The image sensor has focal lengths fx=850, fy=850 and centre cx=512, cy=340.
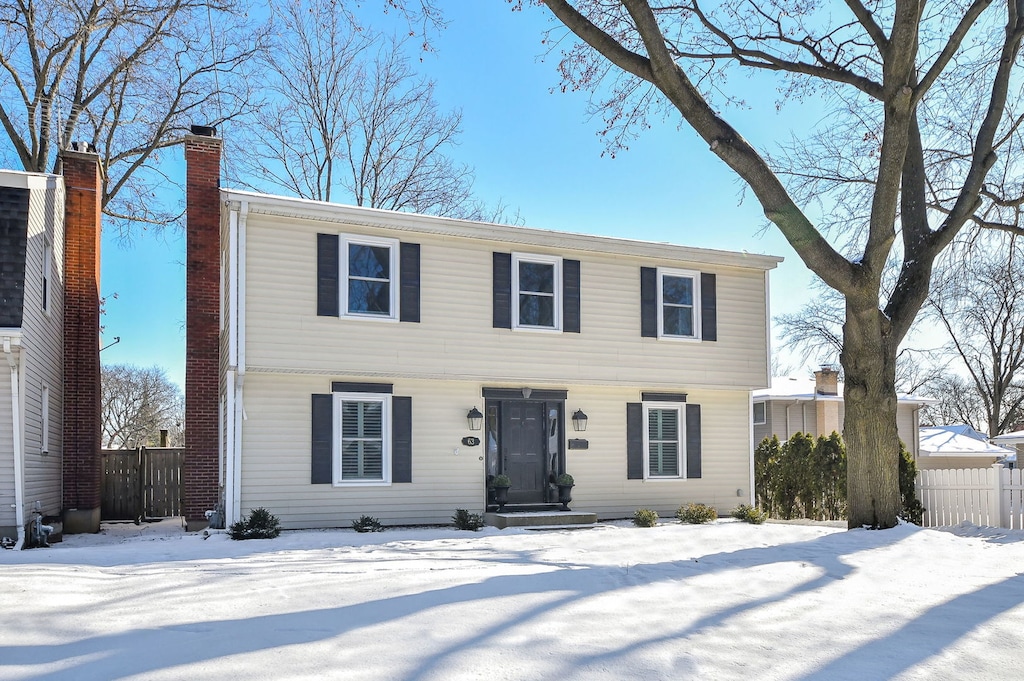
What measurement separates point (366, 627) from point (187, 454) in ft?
35.1

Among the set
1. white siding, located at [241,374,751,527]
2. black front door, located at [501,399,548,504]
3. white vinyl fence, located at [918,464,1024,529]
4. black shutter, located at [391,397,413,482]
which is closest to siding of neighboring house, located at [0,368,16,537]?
white siding, located at [241,374,751,527]

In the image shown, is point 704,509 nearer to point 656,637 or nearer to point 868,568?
point 868,568

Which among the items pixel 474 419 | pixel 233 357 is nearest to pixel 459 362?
pixel 474 419

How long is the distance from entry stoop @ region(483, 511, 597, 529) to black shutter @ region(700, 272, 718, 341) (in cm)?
435

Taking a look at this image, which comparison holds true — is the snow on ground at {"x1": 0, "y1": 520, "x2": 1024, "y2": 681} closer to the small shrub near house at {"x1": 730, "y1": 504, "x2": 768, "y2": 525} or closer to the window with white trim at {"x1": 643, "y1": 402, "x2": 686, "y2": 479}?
the small shrub near house at {"x1": 730, "y1": 504, "x2": 768, "y2": 525}

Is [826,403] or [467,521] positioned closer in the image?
[467,521]

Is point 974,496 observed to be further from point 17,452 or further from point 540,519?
point 17,452

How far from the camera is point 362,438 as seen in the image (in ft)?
45.3

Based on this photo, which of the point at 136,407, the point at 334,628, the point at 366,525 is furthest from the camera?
the point at 136,407

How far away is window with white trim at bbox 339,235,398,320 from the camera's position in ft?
44.5

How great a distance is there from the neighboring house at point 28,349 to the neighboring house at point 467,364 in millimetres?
2667

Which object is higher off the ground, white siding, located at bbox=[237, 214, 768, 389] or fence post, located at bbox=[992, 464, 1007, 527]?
white siding, located at bbox=[237, 214, 768, 389]

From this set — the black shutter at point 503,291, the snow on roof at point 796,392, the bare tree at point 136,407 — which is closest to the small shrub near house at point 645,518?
the black shutter at point 503,291

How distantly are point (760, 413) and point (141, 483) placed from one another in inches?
740
